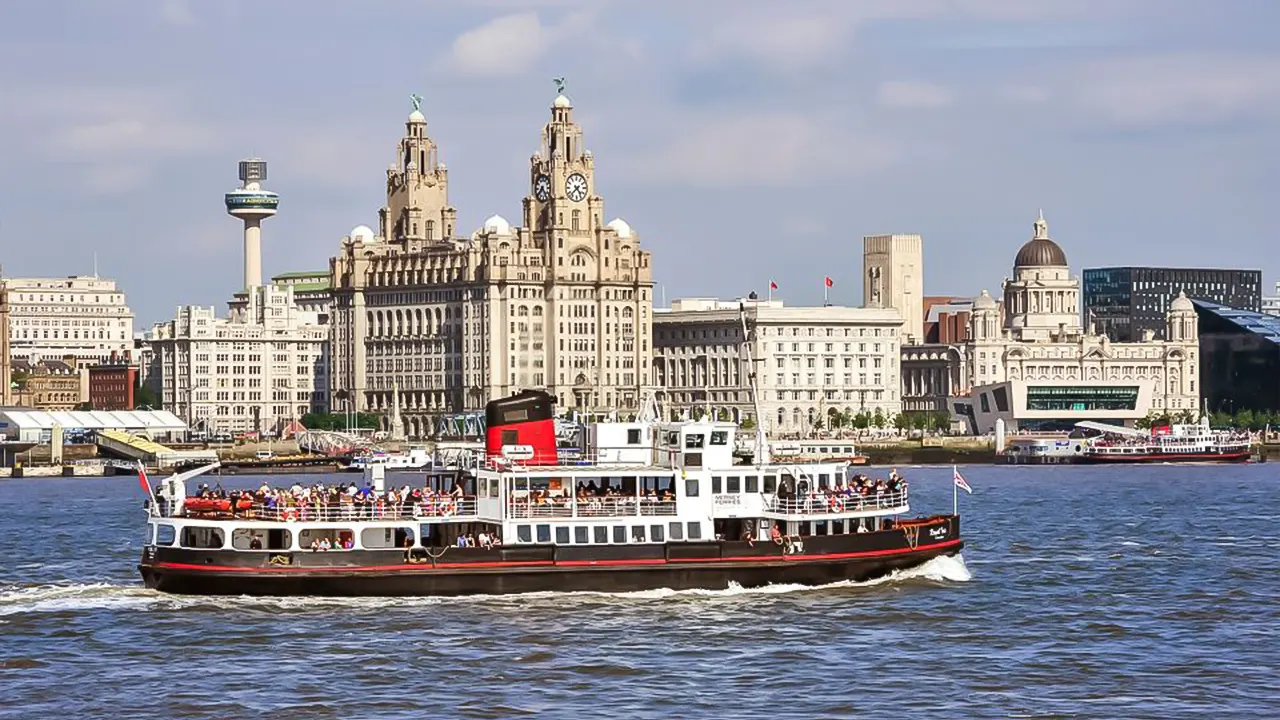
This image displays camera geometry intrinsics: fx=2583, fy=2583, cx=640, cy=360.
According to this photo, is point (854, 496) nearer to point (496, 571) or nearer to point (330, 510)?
point (496, 571)

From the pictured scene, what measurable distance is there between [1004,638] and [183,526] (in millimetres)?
23962

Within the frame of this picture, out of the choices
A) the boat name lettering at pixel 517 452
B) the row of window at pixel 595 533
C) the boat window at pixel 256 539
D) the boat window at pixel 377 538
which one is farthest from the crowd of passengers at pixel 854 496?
the boat window at pixel 256 539

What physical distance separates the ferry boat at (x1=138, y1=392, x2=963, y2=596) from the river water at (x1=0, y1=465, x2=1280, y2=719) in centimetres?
76

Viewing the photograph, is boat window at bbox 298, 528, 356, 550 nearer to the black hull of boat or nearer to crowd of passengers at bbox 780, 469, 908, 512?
the black hull of boat

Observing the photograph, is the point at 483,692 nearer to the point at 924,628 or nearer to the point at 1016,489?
the point at 924,628

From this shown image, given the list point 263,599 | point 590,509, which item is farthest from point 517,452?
point 263,599

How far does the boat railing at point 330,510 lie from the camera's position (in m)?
75.3

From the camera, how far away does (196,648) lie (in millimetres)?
67438

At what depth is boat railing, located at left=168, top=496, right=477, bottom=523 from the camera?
7531 centimetres

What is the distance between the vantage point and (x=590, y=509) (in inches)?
3039

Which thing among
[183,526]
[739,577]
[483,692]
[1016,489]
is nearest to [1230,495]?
[1016,489]

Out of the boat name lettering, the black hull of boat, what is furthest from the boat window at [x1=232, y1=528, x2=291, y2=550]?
the boat name lettering

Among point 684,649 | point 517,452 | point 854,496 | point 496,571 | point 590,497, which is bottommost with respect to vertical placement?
point 684,649

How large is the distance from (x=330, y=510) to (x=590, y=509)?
7739 millimetres
